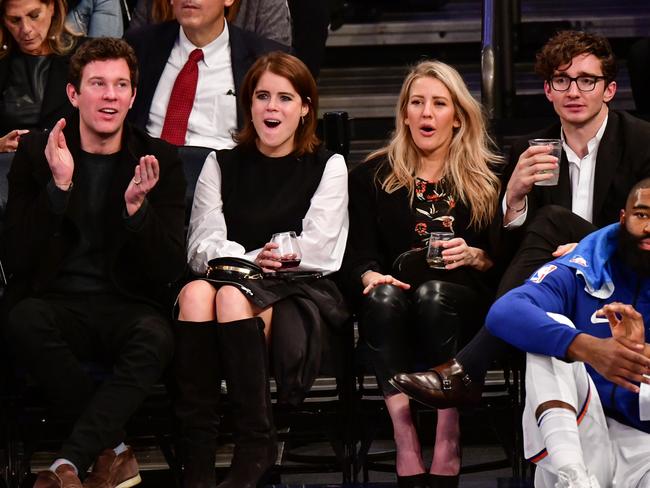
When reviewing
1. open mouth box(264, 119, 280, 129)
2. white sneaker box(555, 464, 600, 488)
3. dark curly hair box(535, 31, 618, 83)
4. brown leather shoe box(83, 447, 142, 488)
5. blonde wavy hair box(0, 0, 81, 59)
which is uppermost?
blonde wavy hair box(0, 0, 81, 59)

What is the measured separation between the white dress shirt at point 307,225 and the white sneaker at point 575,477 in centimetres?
130

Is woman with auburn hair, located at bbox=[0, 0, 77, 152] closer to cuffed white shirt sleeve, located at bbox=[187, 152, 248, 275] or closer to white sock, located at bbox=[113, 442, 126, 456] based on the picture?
cuffed white shirt sleeve, located at bbox=[187, 152, 248, 275]

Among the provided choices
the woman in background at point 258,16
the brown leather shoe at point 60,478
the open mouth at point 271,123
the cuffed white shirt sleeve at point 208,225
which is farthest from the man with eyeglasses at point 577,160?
the brown leather shoe at point 60,478

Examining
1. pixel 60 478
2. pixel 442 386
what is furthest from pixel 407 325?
pixel 60 478

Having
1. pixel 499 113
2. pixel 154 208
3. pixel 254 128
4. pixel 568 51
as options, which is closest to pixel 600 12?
pixel 499 113

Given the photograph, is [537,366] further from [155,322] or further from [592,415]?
[155,322]

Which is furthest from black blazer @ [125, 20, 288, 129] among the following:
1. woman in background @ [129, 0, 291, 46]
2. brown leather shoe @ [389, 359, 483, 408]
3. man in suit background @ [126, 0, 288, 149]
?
brown leather shoe @ [389, 359, 483, 408]

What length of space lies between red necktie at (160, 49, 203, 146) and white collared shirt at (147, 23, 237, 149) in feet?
0.07

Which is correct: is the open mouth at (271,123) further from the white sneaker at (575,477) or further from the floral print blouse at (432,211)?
the white sneaker at (575,477)

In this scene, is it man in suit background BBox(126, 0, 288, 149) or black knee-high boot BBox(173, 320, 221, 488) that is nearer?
black knee-high boot BBox(173, 320, 221, 488)

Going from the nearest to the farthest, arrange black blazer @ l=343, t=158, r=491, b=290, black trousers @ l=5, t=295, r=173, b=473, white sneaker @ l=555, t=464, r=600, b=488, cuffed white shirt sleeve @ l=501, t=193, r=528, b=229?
white sneaker @ l=555, t=464, r=600, b=488, black trousers @ l=5, t=295, r=173, b=473, cuffed white shirt sleeve @ l=501, t=193, r=528, b=229, black blazer @ l=343, t=158, r=491, b=290

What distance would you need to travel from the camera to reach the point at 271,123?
4.79 metres

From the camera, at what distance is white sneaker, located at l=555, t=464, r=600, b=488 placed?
11.9 feet

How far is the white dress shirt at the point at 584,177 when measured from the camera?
470 centimetres
